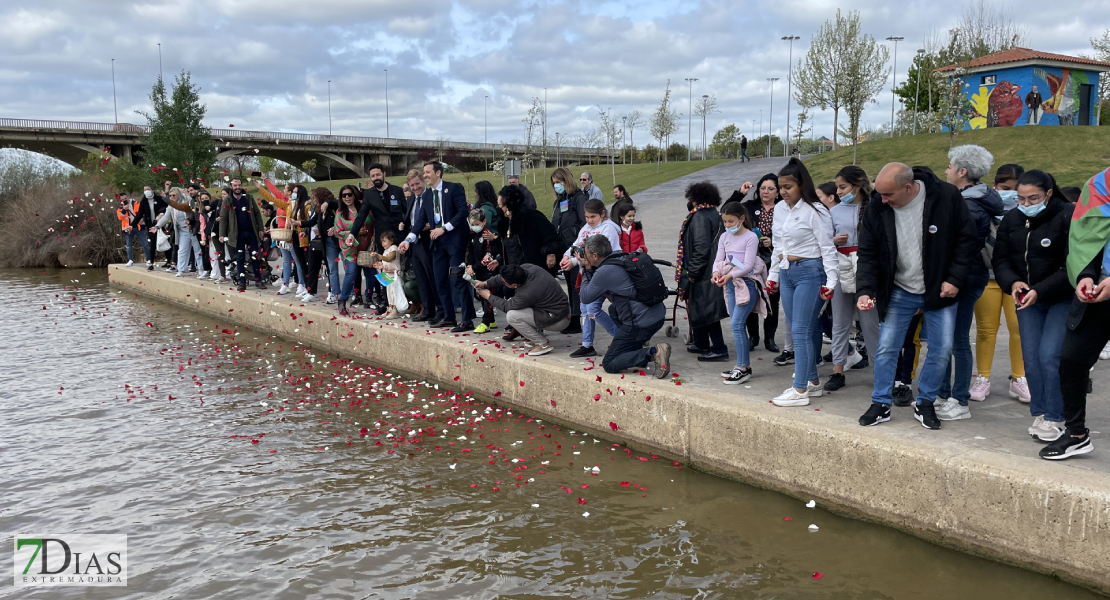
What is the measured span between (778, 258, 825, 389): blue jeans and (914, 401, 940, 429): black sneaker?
0.84 metres

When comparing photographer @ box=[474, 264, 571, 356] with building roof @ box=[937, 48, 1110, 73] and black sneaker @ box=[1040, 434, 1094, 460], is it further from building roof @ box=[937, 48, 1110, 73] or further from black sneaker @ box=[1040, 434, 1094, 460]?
building roof @ box=[937, 48, 1110, 73]

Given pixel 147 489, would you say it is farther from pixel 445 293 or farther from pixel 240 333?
pixel 240 333

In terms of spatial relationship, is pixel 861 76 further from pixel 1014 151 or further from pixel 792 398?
pixel 792 398

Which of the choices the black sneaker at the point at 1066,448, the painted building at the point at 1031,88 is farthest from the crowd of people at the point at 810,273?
the painted building at the point at 1031,88

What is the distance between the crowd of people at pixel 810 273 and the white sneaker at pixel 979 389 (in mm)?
15

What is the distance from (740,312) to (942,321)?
1.93 m

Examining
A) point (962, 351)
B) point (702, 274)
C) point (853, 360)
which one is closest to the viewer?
point (962, 351)

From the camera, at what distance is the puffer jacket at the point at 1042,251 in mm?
4805

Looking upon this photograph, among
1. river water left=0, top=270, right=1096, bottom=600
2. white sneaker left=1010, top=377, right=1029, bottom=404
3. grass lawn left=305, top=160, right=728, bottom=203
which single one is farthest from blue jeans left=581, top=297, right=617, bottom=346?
grass lawn left=305, top=160, right=728, bottom=203

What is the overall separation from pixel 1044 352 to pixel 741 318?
2385 mm

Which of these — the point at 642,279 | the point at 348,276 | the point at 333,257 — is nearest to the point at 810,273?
the point at 642,279

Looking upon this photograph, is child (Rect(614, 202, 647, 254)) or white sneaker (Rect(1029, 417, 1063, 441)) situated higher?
child (Rect(614, 202, 647, 254))

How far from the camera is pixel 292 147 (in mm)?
71250

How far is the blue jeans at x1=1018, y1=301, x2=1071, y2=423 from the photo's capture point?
4.75m
